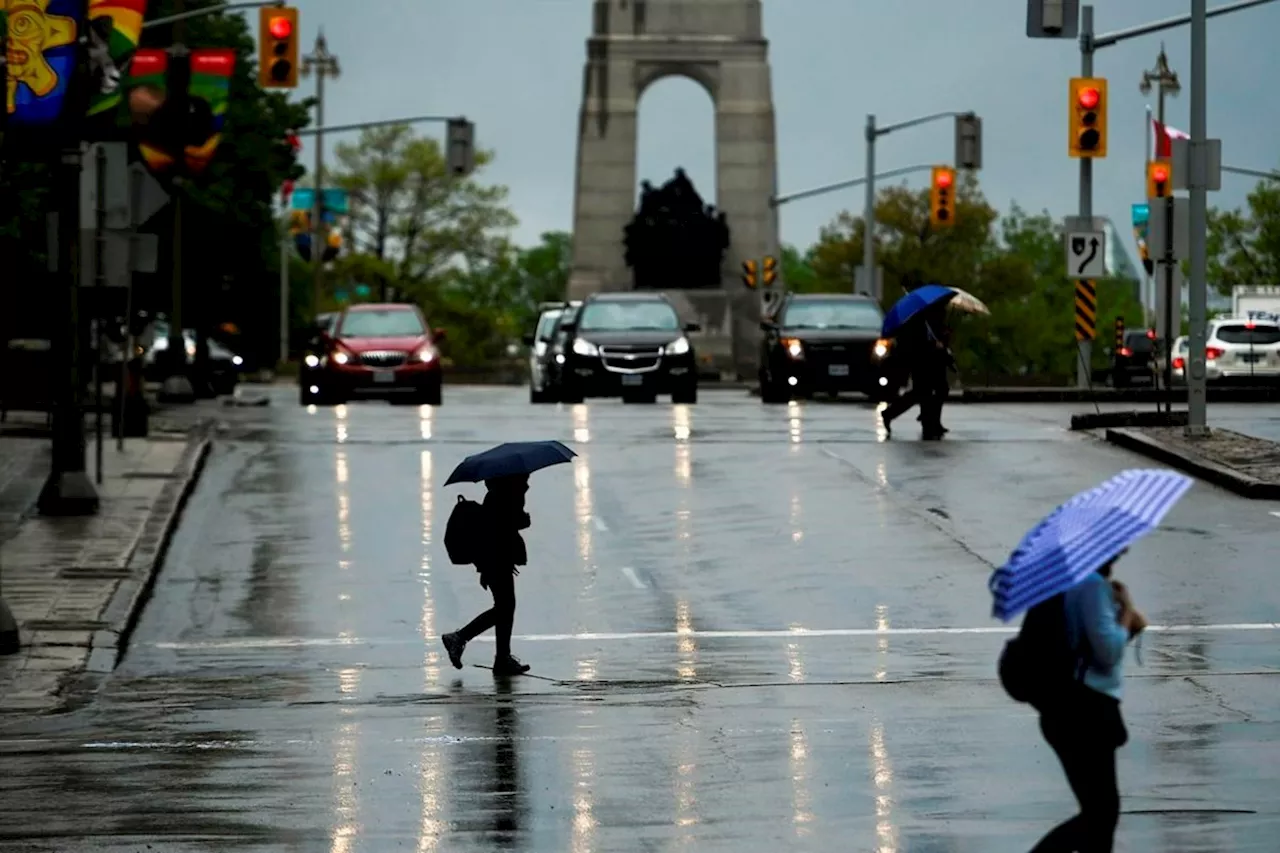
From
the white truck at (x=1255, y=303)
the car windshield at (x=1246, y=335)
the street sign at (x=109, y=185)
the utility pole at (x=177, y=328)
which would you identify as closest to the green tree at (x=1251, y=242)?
the white truck at (x=1255, y=303)

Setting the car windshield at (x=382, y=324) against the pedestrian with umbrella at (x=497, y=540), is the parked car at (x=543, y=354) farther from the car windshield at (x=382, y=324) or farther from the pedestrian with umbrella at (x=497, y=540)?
the pedestrian with umbrella at (x=497, y=540)


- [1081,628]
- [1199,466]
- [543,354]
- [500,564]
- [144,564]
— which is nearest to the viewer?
[1081,628]

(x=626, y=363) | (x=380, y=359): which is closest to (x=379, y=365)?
(x=380, y=359)

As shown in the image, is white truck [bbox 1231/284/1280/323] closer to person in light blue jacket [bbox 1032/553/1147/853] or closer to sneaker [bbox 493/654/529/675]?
sneaker [bbox 493/654/529/675]

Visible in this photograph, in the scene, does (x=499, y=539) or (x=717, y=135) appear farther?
(x=717, y=135)

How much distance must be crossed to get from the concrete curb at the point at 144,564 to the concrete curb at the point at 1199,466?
9.27 m

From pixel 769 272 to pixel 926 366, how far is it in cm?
4410

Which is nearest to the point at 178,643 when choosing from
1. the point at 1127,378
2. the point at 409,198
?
the point at 1127,378

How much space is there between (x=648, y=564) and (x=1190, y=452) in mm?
8663

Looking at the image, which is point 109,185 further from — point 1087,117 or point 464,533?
point 1087,117

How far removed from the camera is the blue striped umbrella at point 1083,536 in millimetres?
7605

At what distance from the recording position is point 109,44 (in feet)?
87.1

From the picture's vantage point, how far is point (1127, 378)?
217 ft

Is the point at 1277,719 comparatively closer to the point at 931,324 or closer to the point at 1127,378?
the point at 931,324
